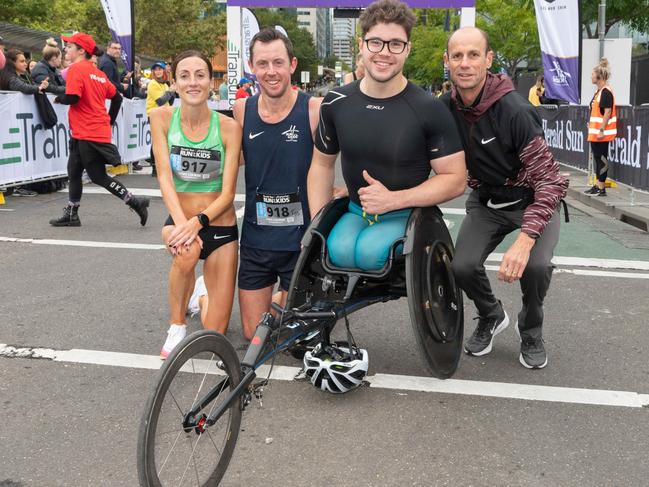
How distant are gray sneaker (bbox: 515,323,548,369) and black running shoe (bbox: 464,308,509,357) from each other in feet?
0.70

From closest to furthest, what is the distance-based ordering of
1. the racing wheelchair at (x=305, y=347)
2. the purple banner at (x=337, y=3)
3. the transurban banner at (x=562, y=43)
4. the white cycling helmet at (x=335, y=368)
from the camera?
the racing wheelchair at (x=305, y=347)
the white cycling helmet at (x=335, y=368)
the transurban banner at (x=562, y=43)
the purple banner at (x=337, y=3)

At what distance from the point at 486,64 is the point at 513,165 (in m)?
0.56

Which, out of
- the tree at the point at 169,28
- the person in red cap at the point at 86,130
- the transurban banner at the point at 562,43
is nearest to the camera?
the person in red cap at the point at 86,130

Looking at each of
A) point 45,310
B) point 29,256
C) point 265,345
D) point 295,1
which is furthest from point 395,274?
point 295,1

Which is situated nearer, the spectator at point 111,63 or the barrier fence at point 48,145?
the barrier fence at point 48,145

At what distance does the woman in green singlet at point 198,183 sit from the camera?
14.3 feet

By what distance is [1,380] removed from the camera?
414 centimetres

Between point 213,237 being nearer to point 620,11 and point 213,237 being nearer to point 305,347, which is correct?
point 305,347

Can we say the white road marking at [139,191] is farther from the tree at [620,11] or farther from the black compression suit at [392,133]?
the tree at [620,11]

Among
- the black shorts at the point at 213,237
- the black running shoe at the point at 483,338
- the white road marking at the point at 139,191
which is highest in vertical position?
the black shorts at the point at 213,237

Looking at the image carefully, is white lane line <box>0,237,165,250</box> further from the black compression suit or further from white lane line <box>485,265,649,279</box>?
the black compression suit

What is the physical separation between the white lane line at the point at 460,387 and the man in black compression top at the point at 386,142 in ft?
2.73

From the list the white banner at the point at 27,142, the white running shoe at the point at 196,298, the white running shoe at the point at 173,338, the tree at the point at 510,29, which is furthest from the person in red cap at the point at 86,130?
the tree at the point at 510,29

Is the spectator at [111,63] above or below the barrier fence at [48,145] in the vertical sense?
above
